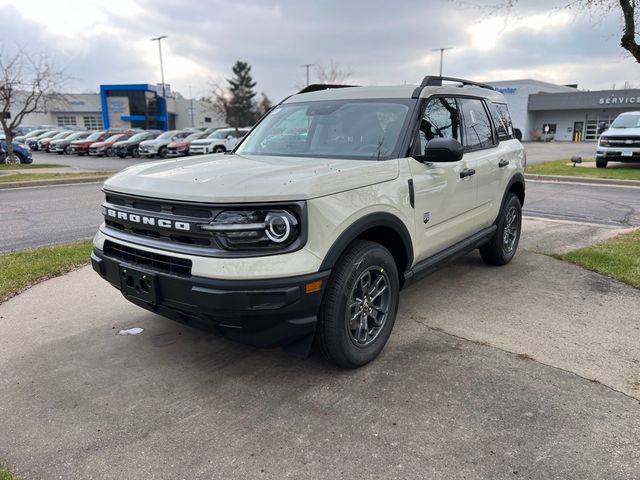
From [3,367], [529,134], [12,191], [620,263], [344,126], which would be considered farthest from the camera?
[529,134]

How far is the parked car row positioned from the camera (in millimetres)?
25125

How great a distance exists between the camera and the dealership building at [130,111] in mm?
64938

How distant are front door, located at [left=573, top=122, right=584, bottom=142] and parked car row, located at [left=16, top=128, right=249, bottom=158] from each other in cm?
3999

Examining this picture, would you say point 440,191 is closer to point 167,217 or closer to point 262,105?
point 167,217

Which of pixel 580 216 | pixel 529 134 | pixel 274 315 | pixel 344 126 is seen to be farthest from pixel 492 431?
pixel 529 134

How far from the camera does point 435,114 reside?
13.9 ft

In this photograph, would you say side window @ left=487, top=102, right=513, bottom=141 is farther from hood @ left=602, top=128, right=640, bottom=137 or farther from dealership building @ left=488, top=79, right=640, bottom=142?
dealership building @ left=488, top=79, right=640, bottom=142

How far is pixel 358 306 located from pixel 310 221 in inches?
32.3

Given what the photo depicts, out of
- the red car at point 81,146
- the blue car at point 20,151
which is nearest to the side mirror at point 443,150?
the blue car at point 20,151

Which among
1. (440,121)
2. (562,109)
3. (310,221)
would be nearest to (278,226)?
(310,221)

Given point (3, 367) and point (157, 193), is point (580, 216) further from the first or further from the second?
point (3, 367)

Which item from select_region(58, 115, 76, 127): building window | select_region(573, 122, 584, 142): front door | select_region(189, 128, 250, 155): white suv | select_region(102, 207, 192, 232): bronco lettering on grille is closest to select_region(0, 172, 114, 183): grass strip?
select_region(189, 128, 250, 155): white suv

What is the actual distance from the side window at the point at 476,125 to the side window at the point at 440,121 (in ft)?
0.59

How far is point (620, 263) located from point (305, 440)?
4.68 m
